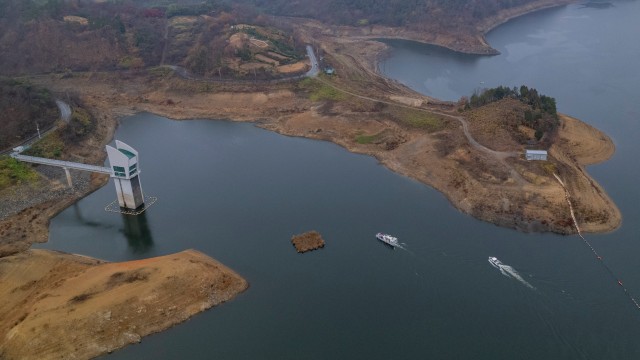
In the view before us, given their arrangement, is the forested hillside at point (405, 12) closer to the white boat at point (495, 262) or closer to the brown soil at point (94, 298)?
the white boat at point (495, 262)

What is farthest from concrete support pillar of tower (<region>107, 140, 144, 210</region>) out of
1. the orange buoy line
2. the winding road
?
the orange buoy line

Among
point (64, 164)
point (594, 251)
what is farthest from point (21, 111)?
point (594, 251)

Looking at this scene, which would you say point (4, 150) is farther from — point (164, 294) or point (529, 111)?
point (529, 111)

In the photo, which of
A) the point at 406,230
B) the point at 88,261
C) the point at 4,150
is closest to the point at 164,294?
the point at 88,261

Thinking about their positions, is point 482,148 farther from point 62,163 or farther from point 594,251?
point 62,163

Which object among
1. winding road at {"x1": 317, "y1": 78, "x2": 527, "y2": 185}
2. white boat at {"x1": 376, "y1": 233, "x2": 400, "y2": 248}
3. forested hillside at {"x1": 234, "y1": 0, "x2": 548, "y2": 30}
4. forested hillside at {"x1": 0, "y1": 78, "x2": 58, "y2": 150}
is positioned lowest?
white boat at {"x1": 376, "y1": 233, "x2": 400, "y2": 248}

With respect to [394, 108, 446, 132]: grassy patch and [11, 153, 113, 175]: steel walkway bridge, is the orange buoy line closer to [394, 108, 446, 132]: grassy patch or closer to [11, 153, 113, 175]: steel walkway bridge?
[394, 108, 446, 132]: grassy patch

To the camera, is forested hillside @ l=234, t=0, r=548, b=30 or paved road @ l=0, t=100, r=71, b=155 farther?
forested hillside @ l=234, t=0, r=548, b=30

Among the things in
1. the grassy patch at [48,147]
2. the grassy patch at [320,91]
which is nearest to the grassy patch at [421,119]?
the grassy patch at [320,91]
